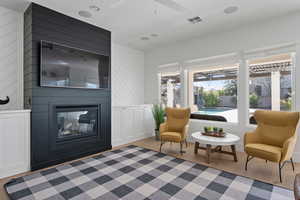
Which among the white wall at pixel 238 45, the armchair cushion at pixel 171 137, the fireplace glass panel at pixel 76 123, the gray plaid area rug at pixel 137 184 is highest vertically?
the white wall at pixel 238 45

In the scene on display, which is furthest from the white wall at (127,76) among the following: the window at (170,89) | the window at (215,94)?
the window at (215,94)

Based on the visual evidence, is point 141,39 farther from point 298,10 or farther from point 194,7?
point 298,10

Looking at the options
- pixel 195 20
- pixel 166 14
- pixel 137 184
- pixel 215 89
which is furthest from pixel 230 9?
pixel 137 184

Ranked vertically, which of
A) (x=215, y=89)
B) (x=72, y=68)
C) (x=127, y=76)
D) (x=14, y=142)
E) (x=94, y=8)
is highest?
(x=94, y=8)

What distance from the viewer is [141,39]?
4445mm

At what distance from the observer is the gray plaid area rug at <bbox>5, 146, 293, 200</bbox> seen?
2.02 m

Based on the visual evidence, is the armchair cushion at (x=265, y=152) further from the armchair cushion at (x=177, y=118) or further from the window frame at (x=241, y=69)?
the armchair cushion at (x=177, y=118)

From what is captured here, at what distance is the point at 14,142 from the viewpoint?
103 inches

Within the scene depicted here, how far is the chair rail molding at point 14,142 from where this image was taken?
2518 mm

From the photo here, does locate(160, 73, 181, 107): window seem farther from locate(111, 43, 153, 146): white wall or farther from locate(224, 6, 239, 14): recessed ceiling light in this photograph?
locate(224, 6, 239, 14): recessed ceiling light

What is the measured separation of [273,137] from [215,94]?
67.3 inches

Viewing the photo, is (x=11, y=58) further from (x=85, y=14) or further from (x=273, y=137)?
(x=273, y=137)

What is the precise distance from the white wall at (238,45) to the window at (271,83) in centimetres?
18

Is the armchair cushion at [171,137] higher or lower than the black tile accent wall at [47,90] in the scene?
lower
